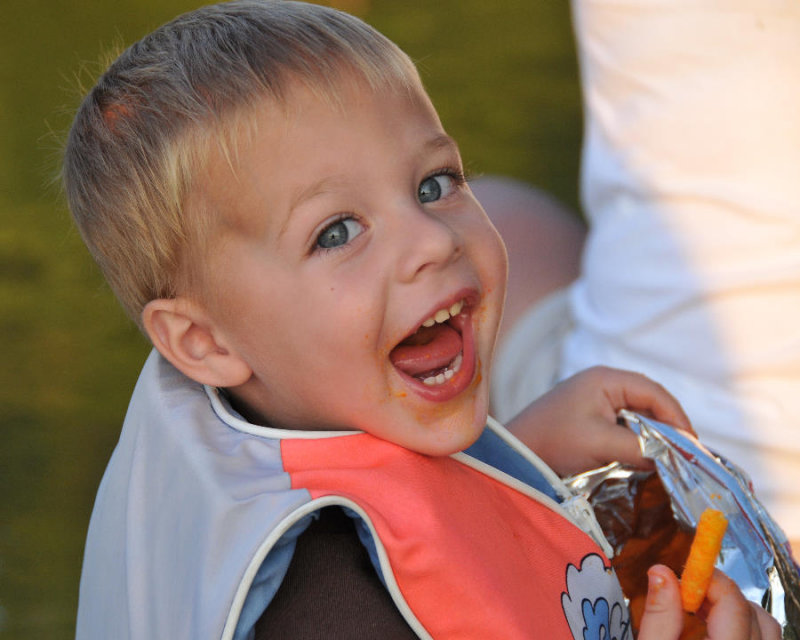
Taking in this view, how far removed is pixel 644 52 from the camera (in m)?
1.54

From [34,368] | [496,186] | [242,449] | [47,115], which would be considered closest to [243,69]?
[242,449]

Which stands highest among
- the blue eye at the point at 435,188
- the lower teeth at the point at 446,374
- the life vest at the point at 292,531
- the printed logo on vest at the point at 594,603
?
the blue eye at the point at 435,188

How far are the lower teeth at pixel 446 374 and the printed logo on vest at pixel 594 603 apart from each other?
239mm

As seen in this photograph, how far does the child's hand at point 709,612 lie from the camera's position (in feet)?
3.30

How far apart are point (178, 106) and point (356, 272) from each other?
0.76 ft

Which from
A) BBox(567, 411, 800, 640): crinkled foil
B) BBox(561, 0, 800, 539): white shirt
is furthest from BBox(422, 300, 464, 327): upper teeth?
BBox(561, 0, 800, 539): white shirt

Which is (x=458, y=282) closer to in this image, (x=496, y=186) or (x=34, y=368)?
(x=496, y=186)

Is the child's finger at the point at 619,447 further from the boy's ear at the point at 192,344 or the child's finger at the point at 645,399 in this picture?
the boy's ear at the point at 192,344

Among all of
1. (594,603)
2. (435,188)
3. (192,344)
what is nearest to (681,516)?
(594,603)

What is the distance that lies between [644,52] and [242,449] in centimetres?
86

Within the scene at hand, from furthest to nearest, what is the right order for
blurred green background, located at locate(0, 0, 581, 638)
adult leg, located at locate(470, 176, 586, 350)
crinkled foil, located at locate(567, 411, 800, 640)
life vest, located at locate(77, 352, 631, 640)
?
blurred green background, located at locate(0, 0, 581, 638)
adult leg, located at locate(470, 176, 586, 350)
crinkled foil, located at locate(567, 411, 800, 640)
life vest, located at locate(77, 352, 631, 640)

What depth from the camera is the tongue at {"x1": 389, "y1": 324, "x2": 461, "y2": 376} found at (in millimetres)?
1044

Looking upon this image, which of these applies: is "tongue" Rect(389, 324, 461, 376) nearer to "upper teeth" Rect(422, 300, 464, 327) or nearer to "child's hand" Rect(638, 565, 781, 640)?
"upper teeth" Rect(422, 300, 464, 327)

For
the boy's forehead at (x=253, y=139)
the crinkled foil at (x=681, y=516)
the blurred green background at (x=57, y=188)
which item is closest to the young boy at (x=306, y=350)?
the boy's forehead at (x=253, y=139)
